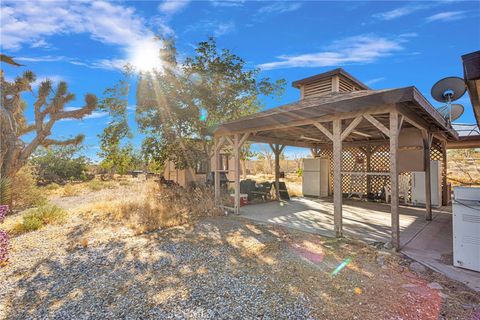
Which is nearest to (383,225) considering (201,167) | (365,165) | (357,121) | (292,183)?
(357,121)

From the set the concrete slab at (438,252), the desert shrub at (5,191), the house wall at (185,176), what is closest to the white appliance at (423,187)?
the concrete slab at (438,252)

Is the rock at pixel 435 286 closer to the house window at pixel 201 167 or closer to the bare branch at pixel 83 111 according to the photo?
the house window at pixel 201 167

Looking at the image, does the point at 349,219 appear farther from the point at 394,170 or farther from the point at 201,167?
the point at 201,167

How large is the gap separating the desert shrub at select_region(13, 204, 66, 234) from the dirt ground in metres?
0.73

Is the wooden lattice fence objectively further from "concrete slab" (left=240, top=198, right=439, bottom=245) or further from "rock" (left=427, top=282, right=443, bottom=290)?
"rock" (left=427, top=282, right=443, bottom=290)

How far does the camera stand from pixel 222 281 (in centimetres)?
286

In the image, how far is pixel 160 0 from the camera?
5977 mm

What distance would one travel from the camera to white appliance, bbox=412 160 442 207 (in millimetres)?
7536

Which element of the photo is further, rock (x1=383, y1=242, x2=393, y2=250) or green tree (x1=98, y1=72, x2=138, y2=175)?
green tree (x1=98, y1=72, x2=138, y2=175)

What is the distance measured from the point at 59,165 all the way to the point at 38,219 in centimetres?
1373

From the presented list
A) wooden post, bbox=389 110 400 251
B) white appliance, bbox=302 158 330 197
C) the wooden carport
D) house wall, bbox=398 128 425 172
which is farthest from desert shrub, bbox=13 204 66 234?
house wall, bbox=398 128 425 172

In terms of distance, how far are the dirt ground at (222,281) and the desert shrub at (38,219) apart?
2.40ft

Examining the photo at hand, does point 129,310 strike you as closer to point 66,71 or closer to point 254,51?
point 254,51

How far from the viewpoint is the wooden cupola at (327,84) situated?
727 cm
